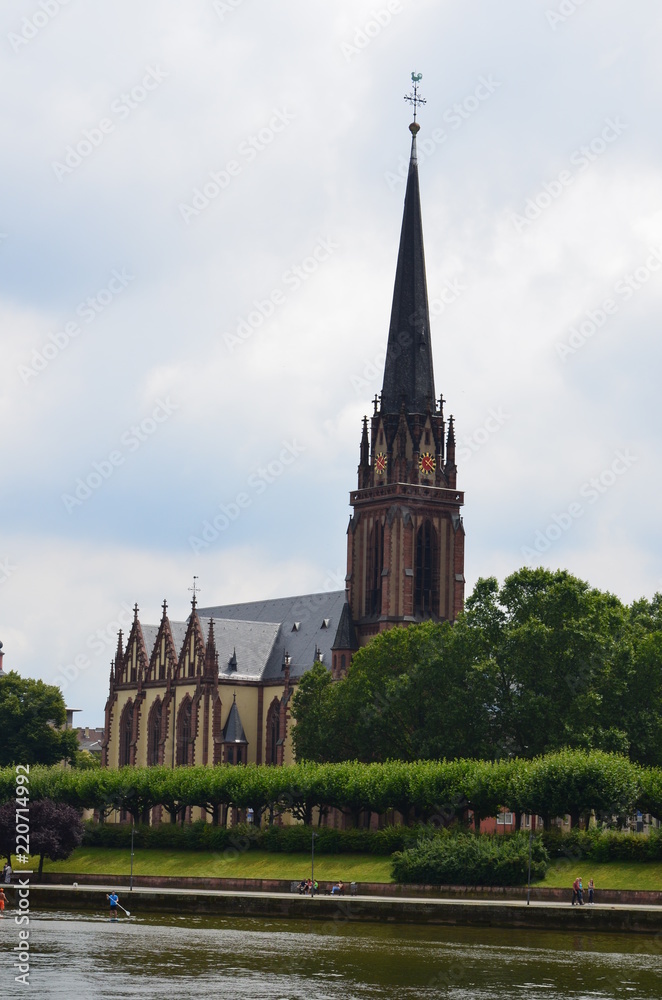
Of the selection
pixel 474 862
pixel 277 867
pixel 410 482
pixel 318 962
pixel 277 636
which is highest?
pixel 410 482

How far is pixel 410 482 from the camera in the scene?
149m

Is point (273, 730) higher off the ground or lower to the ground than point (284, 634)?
lower

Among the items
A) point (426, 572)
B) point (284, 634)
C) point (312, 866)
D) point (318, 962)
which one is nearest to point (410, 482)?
point (426, 572)

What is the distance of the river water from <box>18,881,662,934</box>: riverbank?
1126 mm

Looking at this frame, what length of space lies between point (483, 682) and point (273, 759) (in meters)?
42.8

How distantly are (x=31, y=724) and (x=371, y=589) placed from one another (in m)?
38.5

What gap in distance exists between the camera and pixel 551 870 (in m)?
93.3

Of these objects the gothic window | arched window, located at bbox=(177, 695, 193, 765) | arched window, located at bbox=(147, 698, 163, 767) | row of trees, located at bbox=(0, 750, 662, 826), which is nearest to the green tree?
arched window, located at bbox=(147, 698, 163, 767)

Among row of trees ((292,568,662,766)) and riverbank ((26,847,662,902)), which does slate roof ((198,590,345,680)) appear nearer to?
row of trees ((292,568,662,766))

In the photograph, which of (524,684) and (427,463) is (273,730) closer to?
(427,463)

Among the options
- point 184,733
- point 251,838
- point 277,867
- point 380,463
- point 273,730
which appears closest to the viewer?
point 277,867

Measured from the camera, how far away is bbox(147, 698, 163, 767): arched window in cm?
16188

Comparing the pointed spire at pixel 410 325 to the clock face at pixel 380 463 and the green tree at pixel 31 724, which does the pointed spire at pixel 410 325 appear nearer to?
the clock face at pixel 380 463

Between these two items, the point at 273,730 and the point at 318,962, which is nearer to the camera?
the point at 318,962
